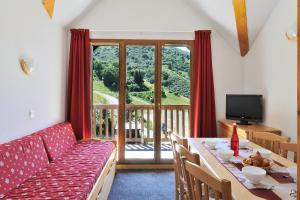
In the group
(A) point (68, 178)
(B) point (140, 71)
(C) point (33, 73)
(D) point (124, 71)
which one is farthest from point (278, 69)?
(C) point (33, 73)

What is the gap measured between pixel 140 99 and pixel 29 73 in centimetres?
194

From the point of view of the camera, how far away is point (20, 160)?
2.23m

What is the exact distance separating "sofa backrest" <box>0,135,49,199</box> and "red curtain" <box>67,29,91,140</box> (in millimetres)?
1255

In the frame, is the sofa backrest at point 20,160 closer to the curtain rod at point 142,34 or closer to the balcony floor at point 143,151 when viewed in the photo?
the balcony floor at point 143,151

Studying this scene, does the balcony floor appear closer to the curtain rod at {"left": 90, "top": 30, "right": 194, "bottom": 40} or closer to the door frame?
the door frame

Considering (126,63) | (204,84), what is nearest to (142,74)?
(126,63)

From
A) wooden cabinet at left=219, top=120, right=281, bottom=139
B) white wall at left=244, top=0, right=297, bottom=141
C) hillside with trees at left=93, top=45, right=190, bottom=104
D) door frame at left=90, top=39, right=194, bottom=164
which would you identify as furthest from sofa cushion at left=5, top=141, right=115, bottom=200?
white wall at left=244, top=0, right=297, bottom=141

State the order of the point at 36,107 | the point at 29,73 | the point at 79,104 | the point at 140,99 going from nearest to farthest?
the point at 29,73
the point at 36,107
the point at 79,104
the point at 140,99

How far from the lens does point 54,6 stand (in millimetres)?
3260

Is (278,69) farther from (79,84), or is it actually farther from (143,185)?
(79,84)

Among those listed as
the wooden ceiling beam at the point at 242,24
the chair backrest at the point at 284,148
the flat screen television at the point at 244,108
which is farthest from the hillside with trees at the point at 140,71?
Answer: the chair backrest at the point at 284,148

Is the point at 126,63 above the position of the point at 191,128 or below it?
above

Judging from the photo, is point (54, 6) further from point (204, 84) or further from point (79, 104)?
point (204, 84)

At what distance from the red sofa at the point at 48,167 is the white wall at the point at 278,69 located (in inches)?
88.6
